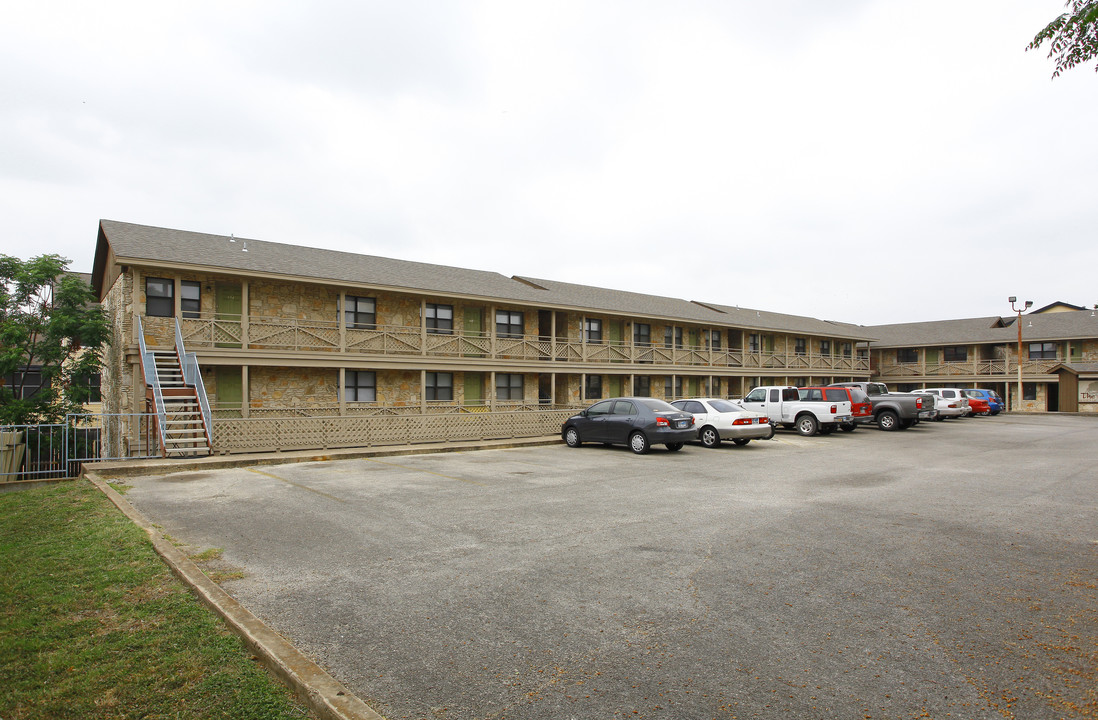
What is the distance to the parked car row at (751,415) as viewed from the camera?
16.5 m

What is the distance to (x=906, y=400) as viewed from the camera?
25.1 m

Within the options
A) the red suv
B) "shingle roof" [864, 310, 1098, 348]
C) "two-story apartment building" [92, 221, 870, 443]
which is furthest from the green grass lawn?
"shingle roof" [864, 310, 1098, 348]

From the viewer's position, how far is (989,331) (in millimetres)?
44562

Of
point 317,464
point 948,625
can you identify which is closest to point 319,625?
point 948,625

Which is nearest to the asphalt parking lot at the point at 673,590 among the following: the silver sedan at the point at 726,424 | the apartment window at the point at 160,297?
the silver sedan at the point at 726,424

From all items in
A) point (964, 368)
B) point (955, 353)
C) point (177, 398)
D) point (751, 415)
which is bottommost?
point (751, 415)

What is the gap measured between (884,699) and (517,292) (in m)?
23.8

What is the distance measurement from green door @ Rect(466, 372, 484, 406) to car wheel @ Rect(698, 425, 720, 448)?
32.4 ft

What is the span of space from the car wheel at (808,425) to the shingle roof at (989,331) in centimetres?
2830

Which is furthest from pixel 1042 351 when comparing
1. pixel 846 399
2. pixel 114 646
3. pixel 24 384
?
pixel 24 384

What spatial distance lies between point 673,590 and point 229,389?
58.1 feet

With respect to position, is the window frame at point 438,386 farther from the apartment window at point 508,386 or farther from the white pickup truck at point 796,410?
the white pickup truck at point 796,410

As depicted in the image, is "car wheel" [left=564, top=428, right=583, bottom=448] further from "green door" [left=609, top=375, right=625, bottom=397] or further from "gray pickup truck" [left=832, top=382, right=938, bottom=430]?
"gray pickup truck" [left=832, top=382, right=938, bottom=430]

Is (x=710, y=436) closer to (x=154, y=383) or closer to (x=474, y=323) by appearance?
(x=474, y=323)
